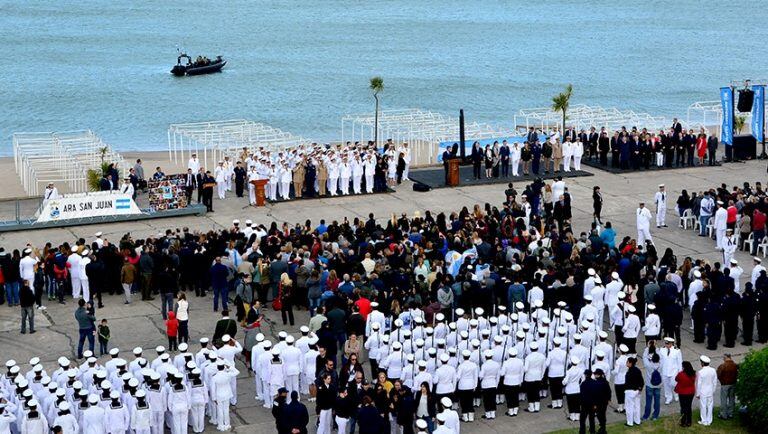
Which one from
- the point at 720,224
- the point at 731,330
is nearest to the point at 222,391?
the point at 731,330

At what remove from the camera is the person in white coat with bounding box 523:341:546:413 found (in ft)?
72.0

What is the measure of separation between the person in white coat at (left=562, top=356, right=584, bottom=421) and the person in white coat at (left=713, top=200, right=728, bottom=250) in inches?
445

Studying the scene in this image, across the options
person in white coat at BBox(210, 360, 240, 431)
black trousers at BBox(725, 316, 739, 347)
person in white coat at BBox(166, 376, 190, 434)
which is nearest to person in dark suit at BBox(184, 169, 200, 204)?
person in white coat at BBox(210, 360, 240, 431)

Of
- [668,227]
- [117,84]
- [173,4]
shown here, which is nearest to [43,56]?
[117,84]

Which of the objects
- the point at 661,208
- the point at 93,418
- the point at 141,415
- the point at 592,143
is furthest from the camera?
the point at 592,143

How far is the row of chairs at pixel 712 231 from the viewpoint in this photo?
105ft

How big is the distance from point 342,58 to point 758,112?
6673 cm

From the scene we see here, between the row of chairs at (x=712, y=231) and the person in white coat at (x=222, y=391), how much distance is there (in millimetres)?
16292

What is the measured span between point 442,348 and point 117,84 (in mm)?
73162

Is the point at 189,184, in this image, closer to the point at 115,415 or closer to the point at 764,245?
the point at 764,245

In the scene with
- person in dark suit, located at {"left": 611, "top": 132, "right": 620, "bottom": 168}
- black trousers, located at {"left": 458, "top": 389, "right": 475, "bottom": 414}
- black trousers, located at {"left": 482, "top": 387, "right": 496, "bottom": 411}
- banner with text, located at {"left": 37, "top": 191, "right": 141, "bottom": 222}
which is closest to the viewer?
black trousers, located at {"left": 458, "top": 389, "right": 475, "bottom": 414}

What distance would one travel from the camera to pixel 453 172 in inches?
1588

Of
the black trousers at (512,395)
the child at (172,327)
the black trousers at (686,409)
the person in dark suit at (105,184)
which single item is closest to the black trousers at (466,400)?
the black trousers at (512,395)

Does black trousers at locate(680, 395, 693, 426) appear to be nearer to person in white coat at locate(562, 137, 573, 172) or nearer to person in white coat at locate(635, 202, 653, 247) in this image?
person in white coat at locate(635, 202, 653, 247)
